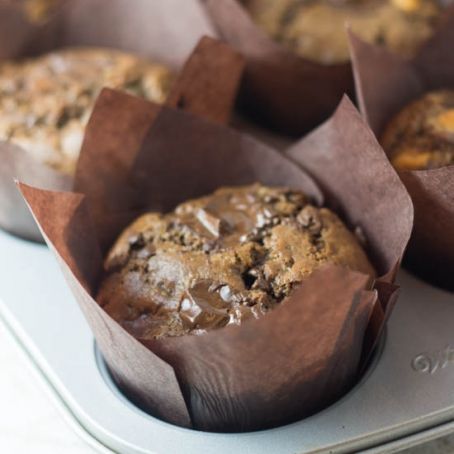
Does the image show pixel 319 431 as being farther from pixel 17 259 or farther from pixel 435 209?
pixel 17 259

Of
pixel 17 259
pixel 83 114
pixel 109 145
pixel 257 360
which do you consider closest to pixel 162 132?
pixel 109 145

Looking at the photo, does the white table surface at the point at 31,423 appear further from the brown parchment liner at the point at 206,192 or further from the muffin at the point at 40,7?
the muffin at the point at 40,7

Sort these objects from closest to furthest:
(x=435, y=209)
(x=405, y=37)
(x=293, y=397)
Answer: (x=293, y=397), (x=435, y=209), (x=405, y=37)

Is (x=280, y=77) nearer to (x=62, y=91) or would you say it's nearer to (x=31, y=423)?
(x=62, y=91)

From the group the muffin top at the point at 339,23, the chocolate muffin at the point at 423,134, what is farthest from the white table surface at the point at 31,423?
the muffin top at the point at 339,23

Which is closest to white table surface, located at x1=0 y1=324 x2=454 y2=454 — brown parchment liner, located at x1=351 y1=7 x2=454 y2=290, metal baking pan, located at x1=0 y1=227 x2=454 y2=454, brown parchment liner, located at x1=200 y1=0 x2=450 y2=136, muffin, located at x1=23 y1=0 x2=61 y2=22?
metal baking pan, located at x1=0 y1=227 x2=454 y2=454
